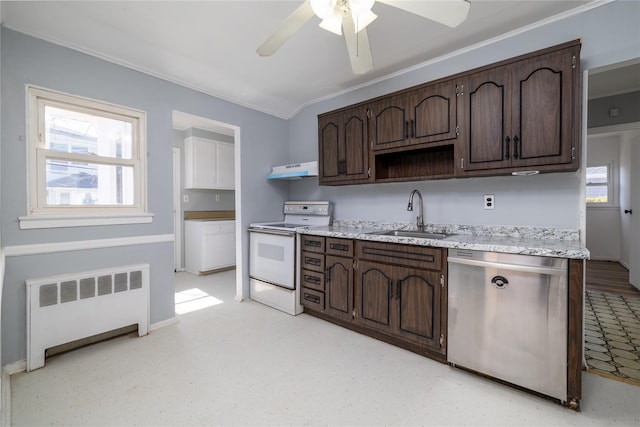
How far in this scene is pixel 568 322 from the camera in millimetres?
1547

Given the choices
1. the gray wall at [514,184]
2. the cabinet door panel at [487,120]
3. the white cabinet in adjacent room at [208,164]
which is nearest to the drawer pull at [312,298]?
the gray wall at [514,184]

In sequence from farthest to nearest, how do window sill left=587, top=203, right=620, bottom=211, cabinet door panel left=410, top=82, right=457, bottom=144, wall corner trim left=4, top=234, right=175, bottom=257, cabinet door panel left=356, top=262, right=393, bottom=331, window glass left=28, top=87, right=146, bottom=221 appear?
window sill left=587, top=203, right=620, bottom=211
cabinet door panel left=356, top=262, right=393, bottom=331
cabinet door panel left=410, top=82, right=457, bottom=144
window glass left=28, top=87, right=146, bottom=221
wall corner trim left=4, top=234, right=175, bottom=257

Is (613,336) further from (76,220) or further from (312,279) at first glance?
(76,220)

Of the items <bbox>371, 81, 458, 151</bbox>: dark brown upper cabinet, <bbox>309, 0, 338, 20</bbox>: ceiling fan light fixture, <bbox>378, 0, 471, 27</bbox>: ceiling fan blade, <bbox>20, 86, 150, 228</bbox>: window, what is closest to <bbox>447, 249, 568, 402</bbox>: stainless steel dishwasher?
<bbox>371, 81, 458, 151</bbox>: dark brown upper cabinet

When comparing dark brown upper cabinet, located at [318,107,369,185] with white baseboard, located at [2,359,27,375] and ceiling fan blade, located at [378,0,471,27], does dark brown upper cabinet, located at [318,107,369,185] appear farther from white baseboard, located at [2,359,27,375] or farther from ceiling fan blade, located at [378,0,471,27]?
white baseboard, located at [2,359,27,375]

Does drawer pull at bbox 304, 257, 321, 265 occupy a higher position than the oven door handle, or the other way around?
the oven door handle

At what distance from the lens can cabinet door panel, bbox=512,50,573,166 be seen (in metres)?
1.75

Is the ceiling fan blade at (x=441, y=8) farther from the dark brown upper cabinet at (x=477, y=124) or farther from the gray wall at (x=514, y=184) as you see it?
the gray wall at (x=514, y=184)

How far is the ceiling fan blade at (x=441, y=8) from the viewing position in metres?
1.23

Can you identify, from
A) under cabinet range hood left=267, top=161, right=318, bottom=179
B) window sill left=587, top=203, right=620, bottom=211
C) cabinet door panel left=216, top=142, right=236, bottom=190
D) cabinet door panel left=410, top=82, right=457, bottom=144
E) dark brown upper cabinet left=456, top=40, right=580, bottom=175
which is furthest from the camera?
window sill left=587, top=203, right=620, bottom=211

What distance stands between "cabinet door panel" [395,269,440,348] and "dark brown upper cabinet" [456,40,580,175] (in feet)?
2.90

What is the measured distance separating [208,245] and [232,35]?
325 cm

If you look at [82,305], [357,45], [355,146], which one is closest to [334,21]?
[357,45]

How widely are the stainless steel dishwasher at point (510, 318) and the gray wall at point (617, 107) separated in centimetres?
285
